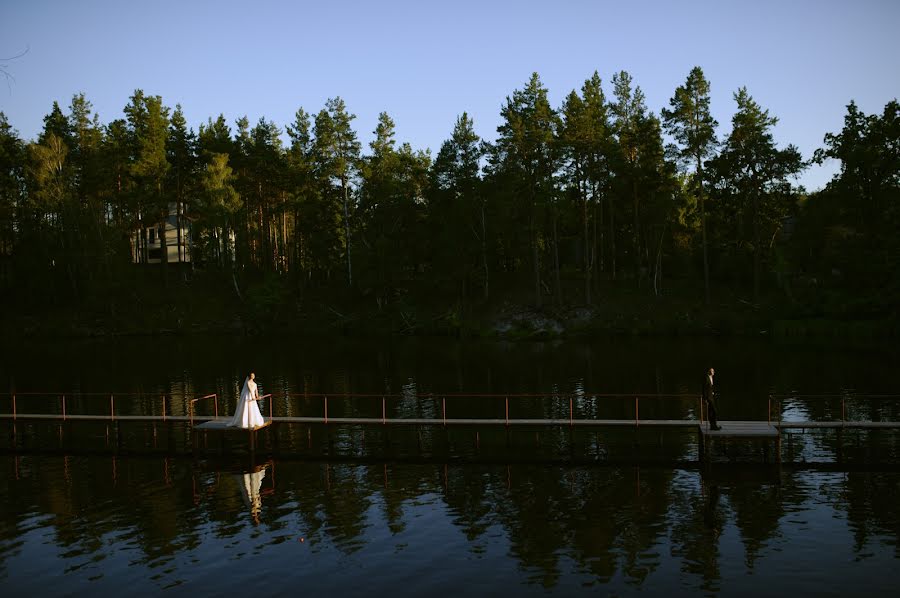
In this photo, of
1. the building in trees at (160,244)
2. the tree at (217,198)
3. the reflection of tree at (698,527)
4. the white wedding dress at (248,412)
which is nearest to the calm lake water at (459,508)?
the reflection of tree at (698,527)

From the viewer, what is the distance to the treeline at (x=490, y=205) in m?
73.7

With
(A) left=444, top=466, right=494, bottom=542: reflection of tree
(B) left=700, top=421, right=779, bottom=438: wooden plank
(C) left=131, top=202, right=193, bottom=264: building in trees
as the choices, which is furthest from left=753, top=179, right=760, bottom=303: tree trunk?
(C) left=131, top=202, right=193, bottom=264: building in trees

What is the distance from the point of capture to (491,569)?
54.1 ft

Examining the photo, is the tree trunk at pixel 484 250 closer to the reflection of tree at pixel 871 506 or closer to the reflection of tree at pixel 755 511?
the reflection of tree at pixel 871 506

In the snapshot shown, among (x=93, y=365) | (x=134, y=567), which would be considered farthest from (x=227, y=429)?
(x=93, y=365)

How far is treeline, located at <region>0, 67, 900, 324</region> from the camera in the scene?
7369 cm

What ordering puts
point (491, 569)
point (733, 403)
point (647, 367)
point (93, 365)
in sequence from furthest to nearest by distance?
point (93, 365)
point (647, 367)
point (733, 403)
point (491, 569)

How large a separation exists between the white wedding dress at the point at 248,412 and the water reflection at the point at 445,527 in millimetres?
1662

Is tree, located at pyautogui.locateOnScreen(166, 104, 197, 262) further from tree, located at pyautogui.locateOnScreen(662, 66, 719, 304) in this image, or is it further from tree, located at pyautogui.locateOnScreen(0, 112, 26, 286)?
tree, located at pyautogui.locateOnScreen(662, 66, 719, 304)

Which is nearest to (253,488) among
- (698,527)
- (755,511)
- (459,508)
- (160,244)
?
(459,508)

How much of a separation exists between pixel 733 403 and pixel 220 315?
71.1 m

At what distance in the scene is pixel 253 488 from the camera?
77.1ft

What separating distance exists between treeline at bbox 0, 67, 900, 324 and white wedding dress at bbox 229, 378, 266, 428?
5604 centimetres

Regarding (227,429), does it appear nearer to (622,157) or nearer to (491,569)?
Result: (491,569)
